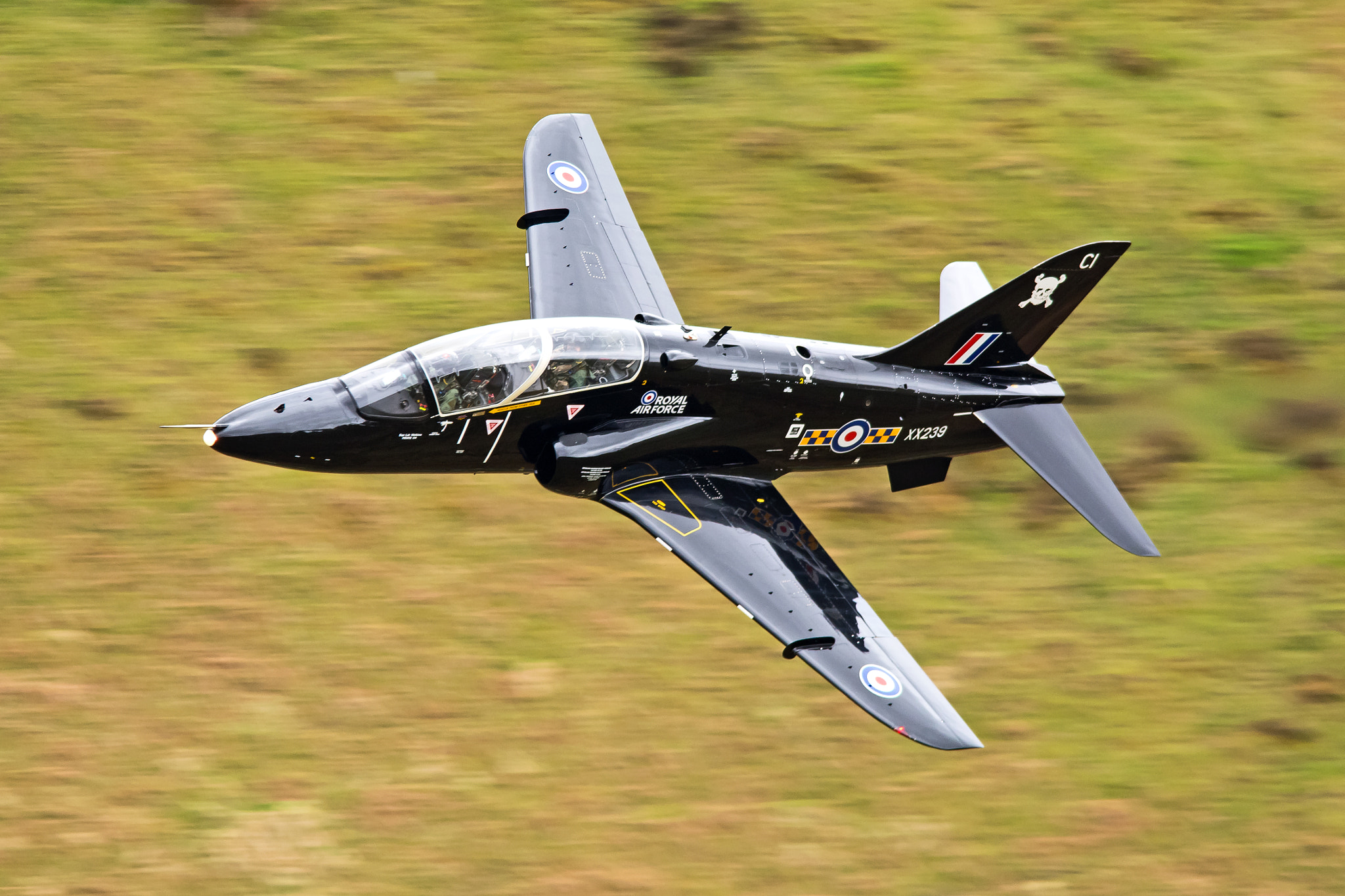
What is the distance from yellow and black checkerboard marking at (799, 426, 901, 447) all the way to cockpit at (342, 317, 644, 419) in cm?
234

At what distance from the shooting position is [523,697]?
16750 millimetres

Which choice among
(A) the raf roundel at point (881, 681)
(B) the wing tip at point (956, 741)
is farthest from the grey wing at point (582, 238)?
(B) the wing tip at point (956, 741)

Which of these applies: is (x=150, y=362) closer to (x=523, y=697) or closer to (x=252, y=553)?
(x=252, y=553)

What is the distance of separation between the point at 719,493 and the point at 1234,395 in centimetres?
899

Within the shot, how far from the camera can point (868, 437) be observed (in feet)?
57.0

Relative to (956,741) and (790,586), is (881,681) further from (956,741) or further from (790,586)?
(790,586)

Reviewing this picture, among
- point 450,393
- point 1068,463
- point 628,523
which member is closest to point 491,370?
point 450,393

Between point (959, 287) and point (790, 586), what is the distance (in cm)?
517

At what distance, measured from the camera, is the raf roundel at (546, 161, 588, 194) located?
19.0 m

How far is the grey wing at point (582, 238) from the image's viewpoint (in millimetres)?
17906

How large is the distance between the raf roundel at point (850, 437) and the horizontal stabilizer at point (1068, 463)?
1440 millimetres

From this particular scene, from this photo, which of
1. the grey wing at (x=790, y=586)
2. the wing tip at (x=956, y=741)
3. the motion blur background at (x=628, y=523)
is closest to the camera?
the wing tip at (x=956, y=741)

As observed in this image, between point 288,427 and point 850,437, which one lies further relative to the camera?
point 850,437

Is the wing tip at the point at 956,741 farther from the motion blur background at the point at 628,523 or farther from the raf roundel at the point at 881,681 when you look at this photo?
the motion blur background at the point at 628,523
